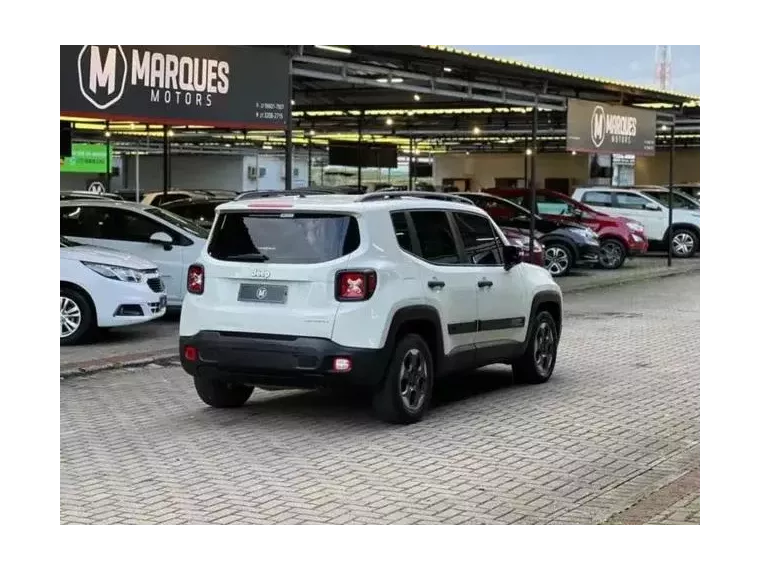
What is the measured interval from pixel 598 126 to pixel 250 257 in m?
13.7

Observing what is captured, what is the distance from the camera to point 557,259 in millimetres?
22484

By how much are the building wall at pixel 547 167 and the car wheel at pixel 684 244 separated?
1205cm

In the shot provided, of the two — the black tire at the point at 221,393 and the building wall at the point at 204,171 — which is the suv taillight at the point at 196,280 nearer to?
the black tire at the point at 221,393

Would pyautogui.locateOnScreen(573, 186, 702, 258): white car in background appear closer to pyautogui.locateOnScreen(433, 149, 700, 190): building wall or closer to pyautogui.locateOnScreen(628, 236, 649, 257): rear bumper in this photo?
pyautogui.locateOnScreen(628, 236, 649, 257): rear bumper

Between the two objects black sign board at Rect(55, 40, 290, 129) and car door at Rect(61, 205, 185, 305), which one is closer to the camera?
black sign board at Rect(55, 40, 290, 129)

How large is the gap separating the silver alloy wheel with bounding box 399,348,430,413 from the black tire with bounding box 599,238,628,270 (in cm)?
1681

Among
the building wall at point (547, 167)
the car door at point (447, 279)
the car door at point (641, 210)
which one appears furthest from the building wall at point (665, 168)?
the car door at point (447, 279)

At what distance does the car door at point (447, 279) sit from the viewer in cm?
818

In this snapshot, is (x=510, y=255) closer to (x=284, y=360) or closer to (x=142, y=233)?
(x=284, y=360)

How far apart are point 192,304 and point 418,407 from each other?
191cm

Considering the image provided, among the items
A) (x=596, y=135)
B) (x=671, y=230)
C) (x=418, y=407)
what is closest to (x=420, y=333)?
(x=418, y=407)

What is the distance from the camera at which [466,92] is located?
59.3ft

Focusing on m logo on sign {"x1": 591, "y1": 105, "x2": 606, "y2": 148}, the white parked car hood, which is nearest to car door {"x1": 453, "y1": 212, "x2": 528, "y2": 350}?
the white parked car hood

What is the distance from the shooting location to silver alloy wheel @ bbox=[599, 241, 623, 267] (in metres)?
24.3
